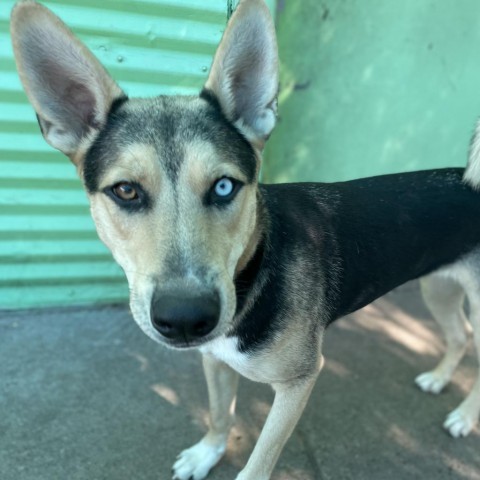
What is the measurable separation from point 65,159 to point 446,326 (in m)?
3.13

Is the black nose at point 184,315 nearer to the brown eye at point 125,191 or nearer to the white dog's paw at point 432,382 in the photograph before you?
the brown eye at point 125,191

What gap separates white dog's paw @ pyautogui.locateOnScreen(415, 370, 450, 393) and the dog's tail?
1585mm

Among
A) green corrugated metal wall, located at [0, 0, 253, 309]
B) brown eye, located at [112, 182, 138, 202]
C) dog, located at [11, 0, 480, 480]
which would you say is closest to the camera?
dog, located at [11, 0, 480, 480]

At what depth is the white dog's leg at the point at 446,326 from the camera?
362 cm

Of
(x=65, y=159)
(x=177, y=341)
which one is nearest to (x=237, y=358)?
(x=177, y=341)

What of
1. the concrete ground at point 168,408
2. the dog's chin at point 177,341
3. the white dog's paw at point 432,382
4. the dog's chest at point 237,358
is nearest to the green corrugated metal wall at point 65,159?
the concrete ground at point 168,408

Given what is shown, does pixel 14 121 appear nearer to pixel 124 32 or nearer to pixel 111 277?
pixel 124 32

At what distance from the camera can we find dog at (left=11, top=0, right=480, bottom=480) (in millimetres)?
1924

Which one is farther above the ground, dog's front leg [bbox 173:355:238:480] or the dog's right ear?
the dog's right ear

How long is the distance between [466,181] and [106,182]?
2.08 metres

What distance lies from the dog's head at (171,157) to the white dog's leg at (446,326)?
190 cm

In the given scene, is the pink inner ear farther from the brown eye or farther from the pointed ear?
the pointed ear

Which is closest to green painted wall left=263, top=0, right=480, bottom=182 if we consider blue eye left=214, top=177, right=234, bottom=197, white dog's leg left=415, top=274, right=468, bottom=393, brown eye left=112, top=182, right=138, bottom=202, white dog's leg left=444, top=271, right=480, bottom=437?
white dog's leg left=415, top=274, right=468, bottom=393

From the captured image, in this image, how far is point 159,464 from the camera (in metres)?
3.03
